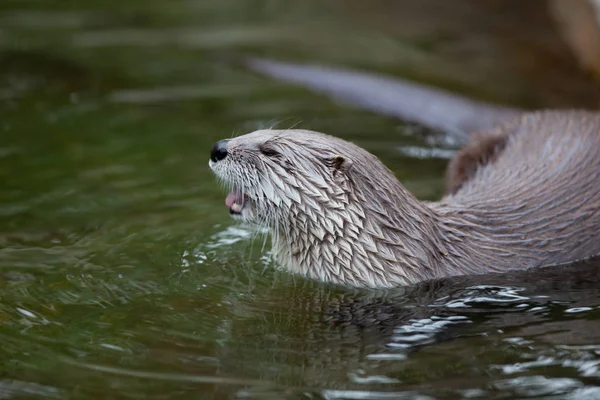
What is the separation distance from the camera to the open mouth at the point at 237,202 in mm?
4059

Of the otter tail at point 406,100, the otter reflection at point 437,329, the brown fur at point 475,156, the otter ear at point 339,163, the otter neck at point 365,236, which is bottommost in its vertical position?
the otter reflection at point 437,329

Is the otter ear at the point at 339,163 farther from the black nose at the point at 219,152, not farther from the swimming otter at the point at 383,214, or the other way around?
the black nose at the point at 219,152

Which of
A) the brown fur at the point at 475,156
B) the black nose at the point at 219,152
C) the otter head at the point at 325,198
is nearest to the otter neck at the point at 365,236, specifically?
the otter head at the point at 325,198

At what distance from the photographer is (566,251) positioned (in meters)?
4.12

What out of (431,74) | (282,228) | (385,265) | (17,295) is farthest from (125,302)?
(431,74)

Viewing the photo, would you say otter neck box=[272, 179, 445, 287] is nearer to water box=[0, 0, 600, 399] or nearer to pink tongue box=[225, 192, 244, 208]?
water box=[0, 0, 600, 399]

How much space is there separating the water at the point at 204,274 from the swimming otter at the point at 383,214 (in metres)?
0.10

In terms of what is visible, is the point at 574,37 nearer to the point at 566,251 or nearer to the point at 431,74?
the point at 431,74

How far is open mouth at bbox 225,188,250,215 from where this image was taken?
13.3 feet

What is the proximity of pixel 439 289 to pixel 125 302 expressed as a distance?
1.28 metres

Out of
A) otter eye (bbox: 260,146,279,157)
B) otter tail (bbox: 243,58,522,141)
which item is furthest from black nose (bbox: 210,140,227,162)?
otter tail (bbox: 243,58,522,141)

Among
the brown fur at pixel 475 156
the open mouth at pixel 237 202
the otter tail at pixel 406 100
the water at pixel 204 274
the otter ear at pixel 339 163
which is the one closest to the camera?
the water at pixel 204 274

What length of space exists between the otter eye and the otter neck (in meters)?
0.23

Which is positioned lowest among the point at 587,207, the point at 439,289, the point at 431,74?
the point at 439,289
